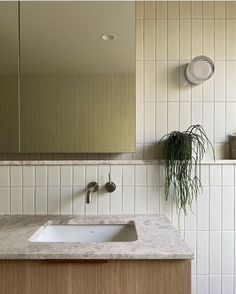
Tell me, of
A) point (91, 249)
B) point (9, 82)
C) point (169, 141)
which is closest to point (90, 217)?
point (91, 249)

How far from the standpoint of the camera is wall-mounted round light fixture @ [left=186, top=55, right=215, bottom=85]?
4.46 ft

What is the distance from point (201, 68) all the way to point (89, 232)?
3.35 ft

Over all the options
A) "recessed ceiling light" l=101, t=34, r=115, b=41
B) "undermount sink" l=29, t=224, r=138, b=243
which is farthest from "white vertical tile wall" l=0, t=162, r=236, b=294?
"recessed ceiling light" l=101, t=34, r=115, b=41

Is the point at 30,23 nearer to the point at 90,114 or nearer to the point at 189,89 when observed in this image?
the point at 90,114

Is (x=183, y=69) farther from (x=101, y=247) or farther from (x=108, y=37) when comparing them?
(x=101, y=247)

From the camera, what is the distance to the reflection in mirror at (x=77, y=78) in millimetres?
1313

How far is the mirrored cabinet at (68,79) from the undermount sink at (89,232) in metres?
0.37

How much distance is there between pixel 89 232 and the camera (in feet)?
4.18

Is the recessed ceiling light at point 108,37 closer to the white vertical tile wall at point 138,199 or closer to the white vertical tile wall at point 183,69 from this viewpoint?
the white vertical tile wall at point 183,69

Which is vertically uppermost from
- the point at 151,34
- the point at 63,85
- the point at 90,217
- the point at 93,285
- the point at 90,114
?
the point at 151,34

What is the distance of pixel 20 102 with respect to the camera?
1323 mm

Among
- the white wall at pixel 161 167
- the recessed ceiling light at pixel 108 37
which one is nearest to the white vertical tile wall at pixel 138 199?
the white wall at pixel 161 167

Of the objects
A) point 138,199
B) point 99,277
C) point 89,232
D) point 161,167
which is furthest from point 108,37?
point 99,277

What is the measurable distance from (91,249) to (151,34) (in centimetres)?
116
